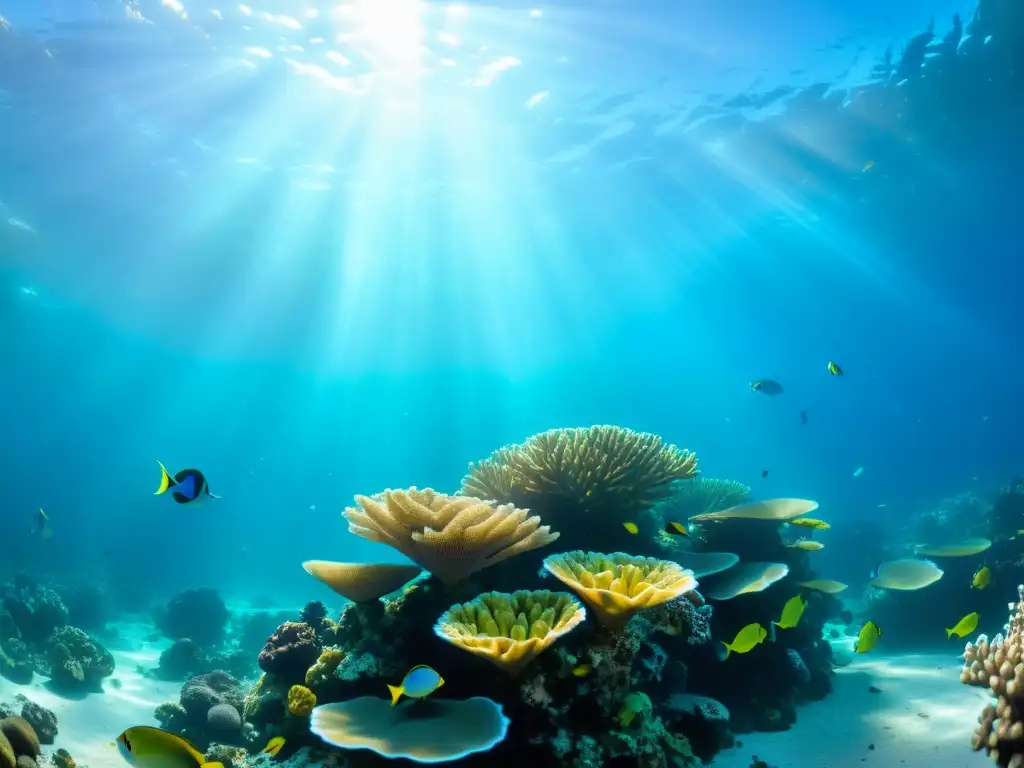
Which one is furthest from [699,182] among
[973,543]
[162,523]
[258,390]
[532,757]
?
[258,390]

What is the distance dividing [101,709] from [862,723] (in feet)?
36.3

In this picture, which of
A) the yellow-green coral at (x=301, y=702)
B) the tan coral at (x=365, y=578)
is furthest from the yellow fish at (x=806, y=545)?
the yellow-green coral at (x=301, y=702)

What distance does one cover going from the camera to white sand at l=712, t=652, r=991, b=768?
15.7 ft

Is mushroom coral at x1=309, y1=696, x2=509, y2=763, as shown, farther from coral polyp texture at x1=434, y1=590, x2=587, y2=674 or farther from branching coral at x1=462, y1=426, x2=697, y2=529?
branching coral at x1=462, y1=426, x2=697, y2=529

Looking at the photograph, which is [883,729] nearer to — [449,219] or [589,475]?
[589,475]

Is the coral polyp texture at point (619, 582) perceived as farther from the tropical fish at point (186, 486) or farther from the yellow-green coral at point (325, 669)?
the tropical fish at point (186, 486)

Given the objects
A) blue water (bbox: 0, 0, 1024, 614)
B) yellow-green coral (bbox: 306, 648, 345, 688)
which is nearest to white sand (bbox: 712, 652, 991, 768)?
yellow-green coral (bbox: 306, 648, 345, 688)

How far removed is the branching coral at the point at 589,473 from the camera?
5797mm

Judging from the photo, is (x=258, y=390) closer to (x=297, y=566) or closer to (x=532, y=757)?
(x=297, y=566)

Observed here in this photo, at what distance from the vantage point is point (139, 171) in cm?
2319

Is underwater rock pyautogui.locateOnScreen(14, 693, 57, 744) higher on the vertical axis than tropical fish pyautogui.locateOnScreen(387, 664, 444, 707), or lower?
higher

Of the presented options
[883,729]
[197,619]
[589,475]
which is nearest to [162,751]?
[589,475]

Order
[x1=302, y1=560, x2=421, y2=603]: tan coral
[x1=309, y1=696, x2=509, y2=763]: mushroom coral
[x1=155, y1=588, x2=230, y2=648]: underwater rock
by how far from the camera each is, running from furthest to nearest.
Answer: [x1=155, y1=588, x2=230, y2=648]: underwater rock, [x1=302, y1=560, x2=421, y2=603]: tan coral, [x1=309, y1=696, x2=509, y2=763]: mushroom coral

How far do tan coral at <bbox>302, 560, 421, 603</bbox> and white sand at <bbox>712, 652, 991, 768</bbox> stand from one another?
330 centimetres
